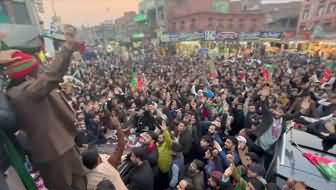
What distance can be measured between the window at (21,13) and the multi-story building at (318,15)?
40.4 m

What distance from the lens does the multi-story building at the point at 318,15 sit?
1467 inches

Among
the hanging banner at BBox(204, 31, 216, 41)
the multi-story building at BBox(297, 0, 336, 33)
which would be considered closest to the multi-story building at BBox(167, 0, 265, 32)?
the multi-story building at BBox(297, 0, 336, 33)

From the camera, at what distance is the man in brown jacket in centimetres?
135

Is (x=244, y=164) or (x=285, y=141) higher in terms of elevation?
(x=285, y=141)

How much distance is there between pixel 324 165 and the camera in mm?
2762

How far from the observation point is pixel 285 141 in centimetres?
339

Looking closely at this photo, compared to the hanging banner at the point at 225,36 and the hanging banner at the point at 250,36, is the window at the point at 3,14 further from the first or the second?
the hanging banner at the point at 250,36

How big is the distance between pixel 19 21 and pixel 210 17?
108 feet

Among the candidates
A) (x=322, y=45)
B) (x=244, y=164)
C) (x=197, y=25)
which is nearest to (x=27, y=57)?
(x=244, y=164)

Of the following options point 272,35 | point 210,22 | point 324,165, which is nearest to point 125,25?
point 210,22

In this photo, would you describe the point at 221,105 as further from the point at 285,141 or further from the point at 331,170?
the point at 331,170

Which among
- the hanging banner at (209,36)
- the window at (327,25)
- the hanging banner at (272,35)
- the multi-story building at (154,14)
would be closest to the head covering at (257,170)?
the hanging banner at (209,36)

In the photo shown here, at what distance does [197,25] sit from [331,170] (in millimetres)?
44692

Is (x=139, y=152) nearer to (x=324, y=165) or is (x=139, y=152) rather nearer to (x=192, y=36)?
(x=324, y=165)
